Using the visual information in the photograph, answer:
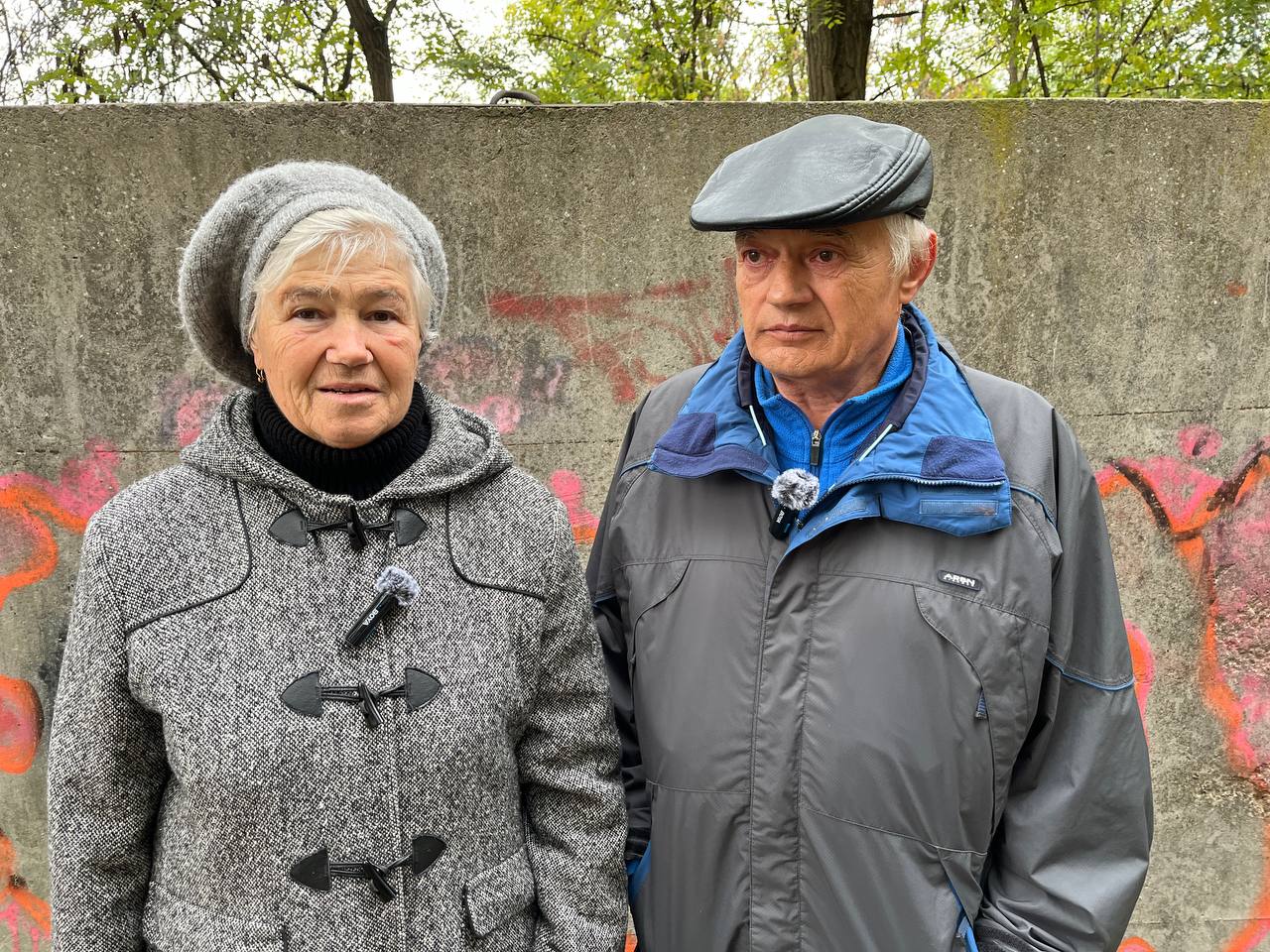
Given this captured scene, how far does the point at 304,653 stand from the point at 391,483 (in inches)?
11.2

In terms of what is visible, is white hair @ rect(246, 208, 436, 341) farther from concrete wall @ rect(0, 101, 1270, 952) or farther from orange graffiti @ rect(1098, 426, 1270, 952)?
orange graffiti @ rect(1098, 426, 1270, 952)

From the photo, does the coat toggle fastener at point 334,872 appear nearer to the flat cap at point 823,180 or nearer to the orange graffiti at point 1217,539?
the flat cap at point 823,180

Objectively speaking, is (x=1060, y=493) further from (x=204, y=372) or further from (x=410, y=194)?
(x=204, y=372)

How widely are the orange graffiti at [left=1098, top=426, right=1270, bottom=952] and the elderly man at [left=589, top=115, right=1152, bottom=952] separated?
139 centimetres

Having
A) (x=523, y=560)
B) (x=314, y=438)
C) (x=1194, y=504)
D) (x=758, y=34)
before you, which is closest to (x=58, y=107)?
(x=314, y=438)

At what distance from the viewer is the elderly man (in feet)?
5.19

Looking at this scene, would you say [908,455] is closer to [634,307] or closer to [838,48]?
[634,307]

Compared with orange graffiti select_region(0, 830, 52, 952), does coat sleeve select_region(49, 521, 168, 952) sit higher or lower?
higher

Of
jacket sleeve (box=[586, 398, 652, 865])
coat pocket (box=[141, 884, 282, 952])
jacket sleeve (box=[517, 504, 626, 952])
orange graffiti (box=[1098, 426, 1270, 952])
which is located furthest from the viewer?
orange graffiti (box=[1098, 426, 1270, 952])

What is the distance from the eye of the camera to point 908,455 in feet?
5.27

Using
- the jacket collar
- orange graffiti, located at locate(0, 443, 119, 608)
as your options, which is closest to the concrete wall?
orange graffiti, located at locate(0, 443, 119, 608)

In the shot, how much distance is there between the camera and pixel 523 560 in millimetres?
1630

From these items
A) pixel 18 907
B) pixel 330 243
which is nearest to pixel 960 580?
pixel 330 243

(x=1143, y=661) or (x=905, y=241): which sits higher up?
(x=905, y=241)
